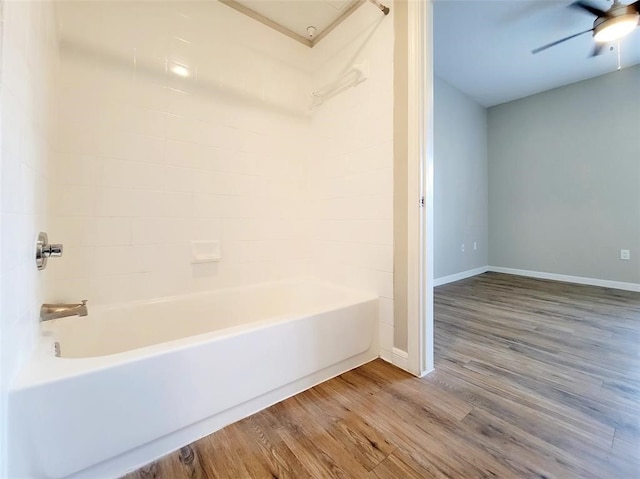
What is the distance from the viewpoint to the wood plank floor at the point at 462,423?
36.2 inches

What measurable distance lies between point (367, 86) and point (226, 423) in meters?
1.99

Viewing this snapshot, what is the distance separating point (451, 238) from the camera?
371 cm

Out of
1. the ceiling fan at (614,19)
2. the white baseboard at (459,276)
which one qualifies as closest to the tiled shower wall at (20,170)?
the ceiling fan at (614,19)

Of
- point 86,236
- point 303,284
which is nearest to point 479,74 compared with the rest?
point 303,284

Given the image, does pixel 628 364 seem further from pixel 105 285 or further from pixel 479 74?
pixel 479 74

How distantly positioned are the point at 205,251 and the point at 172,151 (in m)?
0.64

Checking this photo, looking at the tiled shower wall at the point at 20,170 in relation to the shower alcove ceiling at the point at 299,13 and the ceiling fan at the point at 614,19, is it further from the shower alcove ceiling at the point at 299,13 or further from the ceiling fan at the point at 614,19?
the ceiling fan at the point at 614,19

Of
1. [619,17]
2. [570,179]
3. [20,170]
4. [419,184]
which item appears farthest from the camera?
[570,179]

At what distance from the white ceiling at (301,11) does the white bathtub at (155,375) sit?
2.00 meters

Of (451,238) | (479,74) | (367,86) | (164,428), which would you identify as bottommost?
(164,428)

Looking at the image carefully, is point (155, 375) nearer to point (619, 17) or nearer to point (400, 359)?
point (400, 359)

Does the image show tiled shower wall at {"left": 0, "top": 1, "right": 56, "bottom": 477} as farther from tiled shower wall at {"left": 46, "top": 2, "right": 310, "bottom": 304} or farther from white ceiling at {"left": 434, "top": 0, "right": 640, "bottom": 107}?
white ceiling at {"left": 434, "top": 0, "right": 640, "bottom": 107}

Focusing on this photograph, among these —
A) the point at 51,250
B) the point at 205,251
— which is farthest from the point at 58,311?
the point at 205,251

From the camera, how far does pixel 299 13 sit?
1.97 m
